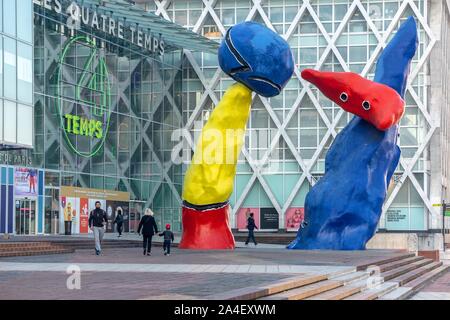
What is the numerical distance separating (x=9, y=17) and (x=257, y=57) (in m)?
12.0

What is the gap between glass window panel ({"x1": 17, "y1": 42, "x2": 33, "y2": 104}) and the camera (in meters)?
37.6

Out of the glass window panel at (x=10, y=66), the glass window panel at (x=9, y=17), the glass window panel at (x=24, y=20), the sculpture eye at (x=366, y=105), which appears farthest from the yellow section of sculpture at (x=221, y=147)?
the glass window panel at (x=24, y=20)

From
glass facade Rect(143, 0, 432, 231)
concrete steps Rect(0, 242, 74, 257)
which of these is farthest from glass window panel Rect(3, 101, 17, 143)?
glass facade Rect(143, 0, 432, 231)

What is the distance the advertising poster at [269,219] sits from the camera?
6316cm

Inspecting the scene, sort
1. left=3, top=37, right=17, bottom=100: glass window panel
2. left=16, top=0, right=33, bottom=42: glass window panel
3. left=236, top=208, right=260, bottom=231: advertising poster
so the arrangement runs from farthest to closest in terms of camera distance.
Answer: left=236, top=208, right=260, bottom=231: advertising poster < left=16, top=0, right=33, bottom=42: glass window panel < left=3, top=37, right=17, bottom=100: glass window panel

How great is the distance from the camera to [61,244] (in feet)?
107

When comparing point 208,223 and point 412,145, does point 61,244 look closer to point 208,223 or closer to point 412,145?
point 208,223

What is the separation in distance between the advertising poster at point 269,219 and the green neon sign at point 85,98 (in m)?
15.6

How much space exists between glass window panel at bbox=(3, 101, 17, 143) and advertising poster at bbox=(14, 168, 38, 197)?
278 inches

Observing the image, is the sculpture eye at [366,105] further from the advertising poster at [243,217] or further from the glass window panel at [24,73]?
the advertising poster at [243,217]

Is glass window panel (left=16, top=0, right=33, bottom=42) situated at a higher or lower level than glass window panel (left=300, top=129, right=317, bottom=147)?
higher

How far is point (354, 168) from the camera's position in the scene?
104ft

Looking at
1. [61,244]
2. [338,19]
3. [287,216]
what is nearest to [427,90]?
[338,19]

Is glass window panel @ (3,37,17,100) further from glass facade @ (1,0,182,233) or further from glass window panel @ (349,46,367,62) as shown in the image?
glass window panel @ (349,46,367,62)
